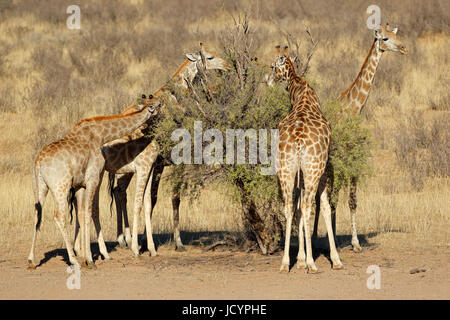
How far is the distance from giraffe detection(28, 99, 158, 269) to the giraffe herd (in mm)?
13

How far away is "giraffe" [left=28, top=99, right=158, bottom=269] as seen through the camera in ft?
30.8

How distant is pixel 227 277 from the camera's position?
891 centimetres

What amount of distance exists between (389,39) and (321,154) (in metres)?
3.70

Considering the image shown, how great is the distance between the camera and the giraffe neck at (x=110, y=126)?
1016 centimetres

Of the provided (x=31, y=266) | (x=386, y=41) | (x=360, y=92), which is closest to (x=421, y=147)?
(x=386, y=41)

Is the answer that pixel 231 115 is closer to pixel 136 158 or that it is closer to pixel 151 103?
pixel 151 103

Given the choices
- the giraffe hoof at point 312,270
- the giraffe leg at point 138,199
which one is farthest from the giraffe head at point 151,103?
the giraffe hoof at point 312,270

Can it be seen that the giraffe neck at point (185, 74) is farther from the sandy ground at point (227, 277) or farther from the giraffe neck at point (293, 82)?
the sandy ground at point (227, 277)

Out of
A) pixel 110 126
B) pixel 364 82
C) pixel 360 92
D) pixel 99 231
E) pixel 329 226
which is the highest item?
pixel 364 82

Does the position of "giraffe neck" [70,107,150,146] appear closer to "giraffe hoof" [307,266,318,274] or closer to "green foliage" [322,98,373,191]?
"green foliage" [322,98,373,191]

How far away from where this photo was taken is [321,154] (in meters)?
8.91

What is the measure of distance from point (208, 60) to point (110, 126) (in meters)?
2.01

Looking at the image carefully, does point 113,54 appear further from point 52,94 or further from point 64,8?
point 64,8
